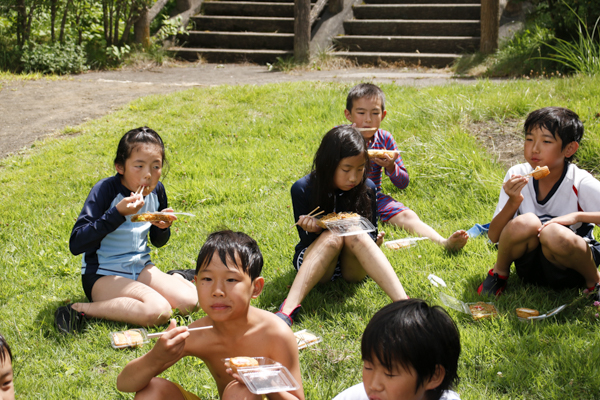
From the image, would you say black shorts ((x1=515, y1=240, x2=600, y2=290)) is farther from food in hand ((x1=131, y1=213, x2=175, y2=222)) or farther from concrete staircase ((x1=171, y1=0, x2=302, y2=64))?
concrete staircase ((x1=171, y1=0, x2=302, y2=64))

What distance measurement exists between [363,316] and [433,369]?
137 centimetres

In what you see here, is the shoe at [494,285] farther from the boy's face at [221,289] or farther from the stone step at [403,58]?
the stone step at [403,58]

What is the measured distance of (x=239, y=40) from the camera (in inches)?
436

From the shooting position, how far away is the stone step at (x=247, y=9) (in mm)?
11633

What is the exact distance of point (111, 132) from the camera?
21.2 feet

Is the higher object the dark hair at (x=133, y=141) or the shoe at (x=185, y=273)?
the dark hair at (x=133, y=141)

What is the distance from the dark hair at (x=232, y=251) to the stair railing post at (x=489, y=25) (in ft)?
25.6

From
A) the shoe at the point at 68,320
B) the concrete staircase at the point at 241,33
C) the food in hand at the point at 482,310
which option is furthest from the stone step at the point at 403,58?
the shoe at the point at 68,320

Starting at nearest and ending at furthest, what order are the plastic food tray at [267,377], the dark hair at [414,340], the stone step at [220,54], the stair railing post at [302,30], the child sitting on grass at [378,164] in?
the dark hair at [414,340], the plastic food tray at [267,377], the child sitting on grass at [378,164], the stair railing post at [302,30], the stone step at [220,54]

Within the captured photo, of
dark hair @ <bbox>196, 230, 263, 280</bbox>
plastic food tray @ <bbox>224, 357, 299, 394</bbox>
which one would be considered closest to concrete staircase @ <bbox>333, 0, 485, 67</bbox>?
dark hair @ <bbox>196, 230, 263, 280</bbox>

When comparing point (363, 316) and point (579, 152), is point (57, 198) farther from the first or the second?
point (579, 152)

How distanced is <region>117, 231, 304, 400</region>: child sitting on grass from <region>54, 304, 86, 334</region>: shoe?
114 centimetres

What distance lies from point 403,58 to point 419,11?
1.57m

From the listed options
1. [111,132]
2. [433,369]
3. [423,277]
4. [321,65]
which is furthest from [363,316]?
[321,65]
